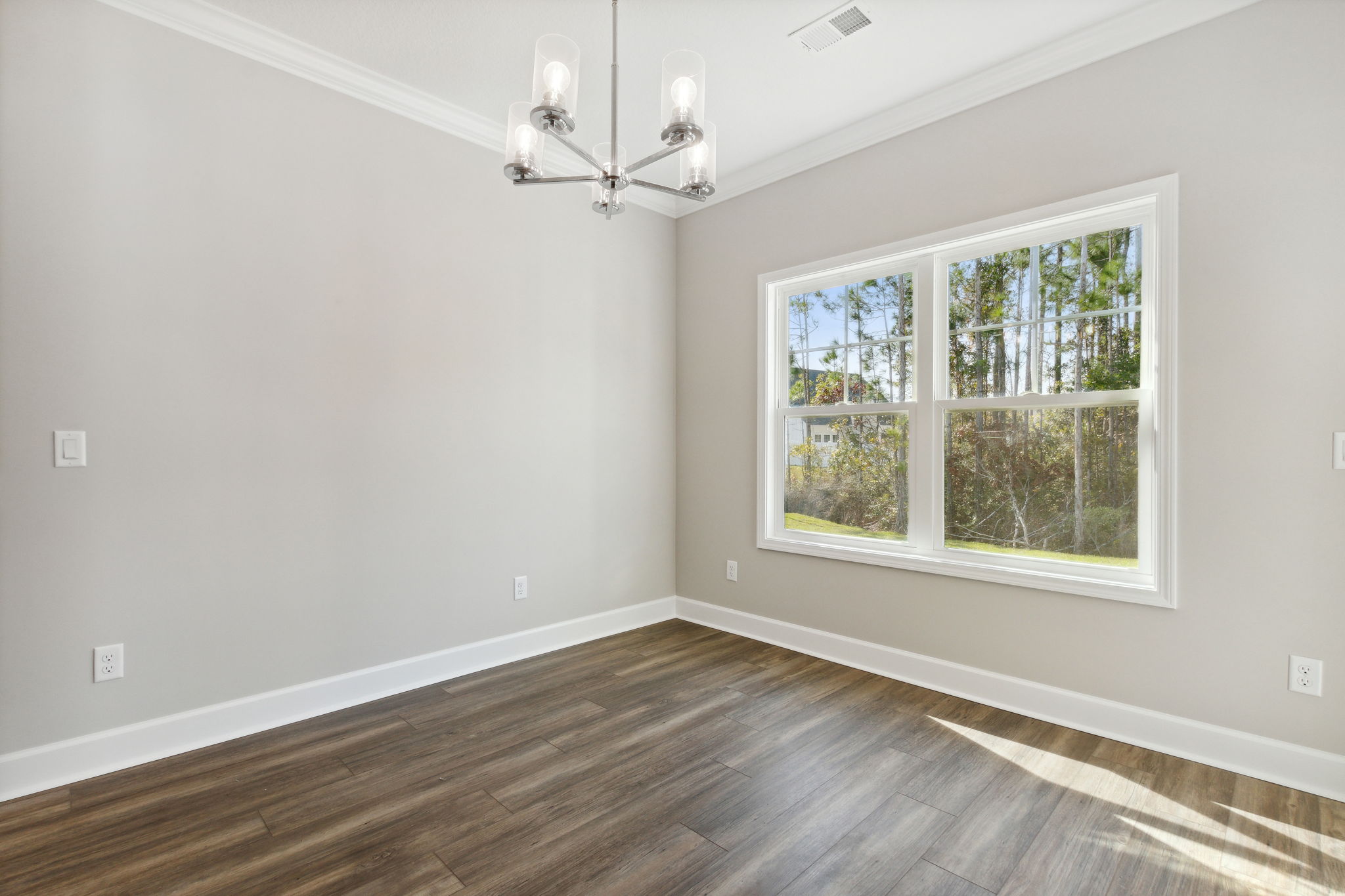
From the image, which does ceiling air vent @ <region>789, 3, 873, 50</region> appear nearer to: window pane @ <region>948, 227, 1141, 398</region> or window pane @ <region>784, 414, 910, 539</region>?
window pane @ <region>948, 227, 1141, 398</region>

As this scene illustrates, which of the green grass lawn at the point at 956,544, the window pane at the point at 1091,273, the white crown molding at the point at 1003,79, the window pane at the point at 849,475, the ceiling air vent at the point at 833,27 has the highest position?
the ceiling air vent at the point at 833,27

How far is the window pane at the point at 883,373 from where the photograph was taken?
3.27 metres

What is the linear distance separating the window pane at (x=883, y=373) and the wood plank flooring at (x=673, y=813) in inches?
62.5

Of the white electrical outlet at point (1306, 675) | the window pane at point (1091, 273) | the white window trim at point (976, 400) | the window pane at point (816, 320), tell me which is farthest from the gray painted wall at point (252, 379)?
the white electrical outlet at point (1306, 675)

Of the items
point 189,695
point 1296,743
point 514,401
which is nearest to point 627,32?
point 514,401

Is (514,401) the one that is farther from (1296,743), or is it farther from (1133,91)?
(1296,743)

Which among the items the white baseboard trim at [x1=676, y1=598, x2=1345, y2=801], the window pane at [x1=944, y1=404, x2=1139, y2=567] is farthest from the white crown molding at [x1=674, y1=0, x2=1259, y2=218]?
the white baseboard trim at [x1=676, y1=598, x2=1345, y2=801]

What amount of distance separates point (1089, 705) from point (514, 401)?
3.07 metres

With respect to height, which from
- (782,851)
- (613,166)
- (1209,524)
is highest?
(613,166)

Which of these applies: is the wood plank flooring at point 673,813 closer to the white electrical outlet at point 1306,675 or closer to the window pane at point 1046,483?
the white electrical outlet at point 1306,675

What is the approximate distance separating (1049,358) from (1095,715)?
5.04ft

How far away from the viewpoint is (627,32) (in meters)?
2.53

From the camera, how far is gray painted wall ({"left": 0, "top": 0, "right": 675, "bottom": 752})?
2143mm

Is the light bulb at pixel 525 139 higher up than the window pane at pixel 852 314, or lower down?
higher up
